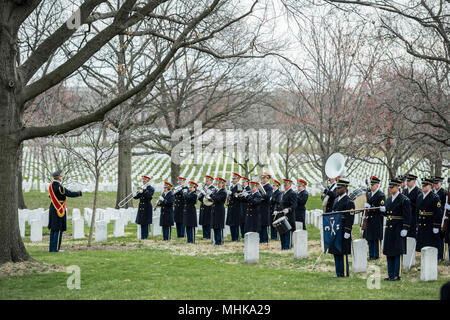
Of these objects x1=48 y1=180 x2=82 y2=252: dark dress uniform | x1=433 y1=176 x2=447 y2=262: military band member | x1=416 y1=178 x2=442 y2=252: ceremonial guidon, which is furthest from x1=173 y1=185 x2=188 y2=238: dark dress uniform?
x1=433 y1=176 x2=447 y2=262: military band member

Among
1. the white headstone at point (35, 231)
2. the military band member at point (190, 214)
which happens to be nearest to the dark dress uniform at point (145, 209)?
the military band member at point (190, 214)

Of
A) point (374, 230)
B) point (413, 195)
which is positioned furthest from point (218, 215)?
point (413, 195)

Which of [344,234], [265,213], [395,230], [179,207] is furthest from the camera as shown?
[179,207]

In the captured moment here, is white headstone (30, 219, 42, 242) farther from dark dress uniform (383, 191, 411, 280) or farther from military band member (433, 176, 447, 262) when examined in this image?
military band member (433, 176, 447, 262)

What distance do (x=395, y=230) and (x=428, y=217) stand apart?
2528 mm

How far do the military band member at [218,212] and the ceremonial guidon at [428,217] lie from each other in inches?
234

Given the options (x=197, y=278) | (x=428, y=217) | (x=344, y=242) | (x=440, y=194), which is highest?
(x=440, y=194)

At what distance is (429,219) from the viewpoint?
1207cm

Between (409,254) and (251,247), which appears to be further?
(251,247)

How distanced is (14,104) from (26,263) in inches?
123

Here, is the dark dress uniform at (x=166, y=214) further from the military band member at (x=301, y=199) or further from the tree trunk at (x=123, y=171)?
the tree trunk at (x=123, y=171)

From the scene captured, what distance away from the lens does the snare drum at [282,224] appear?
13656mm

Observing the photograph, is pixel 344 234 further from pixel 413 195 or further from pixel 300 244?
pixel 413 195

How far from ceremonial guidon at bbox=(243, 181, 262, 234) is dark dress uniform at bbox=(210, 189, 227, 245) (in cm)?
85
